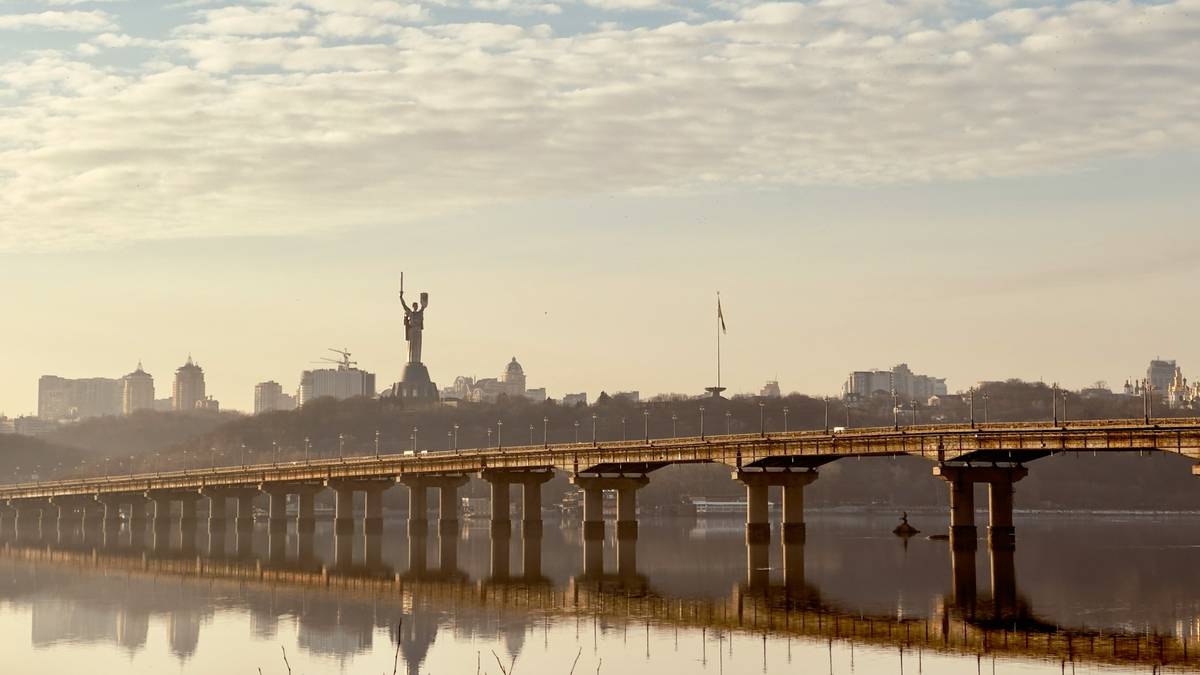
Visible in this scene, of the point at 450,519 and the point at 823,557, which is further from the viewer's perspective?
the point at 450,519

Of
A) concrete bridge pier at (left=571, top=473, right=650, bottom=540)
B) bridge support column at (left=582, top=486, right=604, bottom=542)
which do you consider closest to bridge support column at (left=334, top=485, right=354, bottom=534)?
bridge support column at (left=582, top=486, right=604, bottom=542)

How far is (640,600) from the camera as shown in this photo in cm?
8681

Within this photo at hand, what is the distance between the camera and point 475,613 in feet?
265

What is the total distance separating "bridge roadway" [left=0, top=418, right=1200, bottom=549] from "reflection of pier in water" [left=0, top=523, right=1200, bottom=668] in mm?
5711

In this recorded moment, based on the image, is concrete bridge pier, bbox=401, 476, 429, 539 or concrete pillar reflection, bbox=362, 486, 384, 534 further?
concrete pillar reflection, bbox=362, 486, 384, 534

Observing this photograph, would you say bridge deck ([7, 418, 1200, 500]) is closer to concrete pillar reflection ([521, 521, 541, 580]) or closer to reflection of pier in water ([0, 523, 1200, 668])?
concrete pillar reflection ([521, 521, 541, 580])

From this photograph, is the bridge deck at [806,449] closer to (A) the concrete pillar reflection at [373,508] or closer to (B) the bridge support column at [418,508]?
(B) the bridge support column at [418,508]

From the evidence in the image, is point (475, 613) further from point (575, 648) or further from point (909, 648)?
point (909, 648)

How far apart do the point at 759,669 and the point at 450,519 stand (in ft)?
367

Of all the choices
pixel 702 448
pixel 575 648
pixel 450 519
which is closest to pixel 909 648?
pixel 575 648

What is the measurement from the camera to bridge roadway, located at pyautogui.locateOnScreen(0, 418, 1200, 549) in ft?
369

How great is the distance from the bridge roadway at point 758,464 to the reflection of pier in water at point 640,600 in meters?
5.71

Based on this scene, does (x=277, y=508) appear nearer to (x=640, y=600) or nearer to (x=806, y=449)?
(x=806, y=449)

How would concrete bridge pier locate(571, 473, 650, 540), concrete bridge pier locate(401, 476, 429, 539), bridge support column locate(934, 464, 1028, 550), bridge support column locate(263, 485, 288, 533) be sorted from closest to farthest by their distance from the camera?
bridge support column locate(934, 464, 1028, 550) → concrete bridge pier locate(571, 473, 650, 540) → concrete bridge pier locate(401, 476, 429, 539) → bridge support column locate(263, 485, 288, 533)
